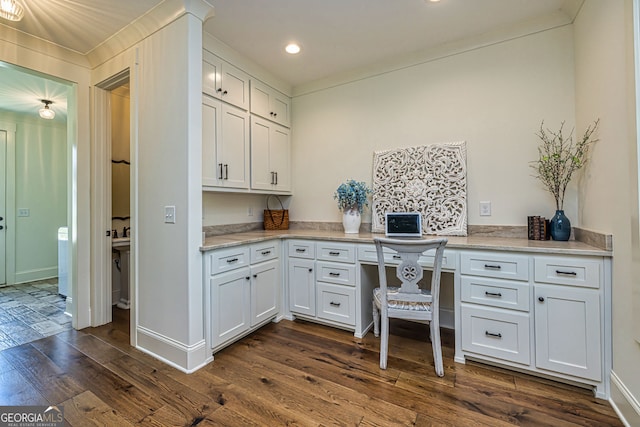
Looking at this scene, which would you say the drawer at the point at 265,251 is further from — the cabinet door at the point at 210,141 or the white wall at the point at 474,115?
the white wall at the point at 474,115

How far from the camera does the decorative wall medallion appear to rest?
102 inches

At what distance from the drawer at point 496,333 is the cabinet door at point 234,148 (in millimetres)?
2252

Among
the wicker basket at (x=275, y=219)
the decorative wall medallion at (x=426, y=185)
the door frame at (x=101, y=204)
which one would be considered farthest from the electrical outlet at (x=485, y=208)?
the door frame at (x=101, y=204)

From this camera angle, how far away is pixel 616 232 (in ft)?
5.12

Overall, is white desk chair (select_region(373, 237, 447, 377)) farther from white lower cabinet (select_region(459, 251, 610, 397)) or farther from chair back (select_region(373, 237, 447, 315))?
white lower cabinet (select_region(459, 251, 610, 397))

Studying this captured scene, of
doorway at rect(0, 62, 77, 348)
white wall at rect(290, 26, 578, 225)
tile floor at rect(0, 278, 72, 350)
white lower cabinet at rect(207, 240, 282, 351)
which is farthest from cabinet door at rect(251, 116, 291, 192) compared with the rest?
tile floor at rect(0, 278, 72, 350)

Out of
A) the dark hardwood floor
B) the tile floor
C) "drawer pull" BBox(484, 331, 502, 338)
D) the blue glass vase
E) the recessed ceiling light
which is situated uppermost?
the recessed ceiling light

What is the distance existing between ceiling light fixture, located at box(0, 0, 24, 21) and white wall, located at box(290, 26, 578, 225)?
247 cm

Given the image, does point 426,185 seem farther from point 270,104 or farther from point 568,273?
point 270,104

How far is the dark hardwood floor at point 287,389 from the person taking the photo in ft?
4.99

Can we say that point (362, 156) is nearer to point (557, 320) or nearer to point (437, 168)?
point (437, 168)

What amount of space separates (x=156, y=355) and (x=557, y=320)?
9.15ft

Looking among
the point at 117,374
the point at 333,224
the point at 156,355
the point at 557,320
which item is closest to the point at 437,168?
the point at 333,224

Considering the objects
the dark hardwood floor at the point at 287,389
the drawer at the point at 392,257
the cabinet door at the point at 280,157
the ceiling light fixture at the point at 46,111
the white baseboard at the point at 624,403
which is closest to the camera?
the white baseboard at the point at 624,403
